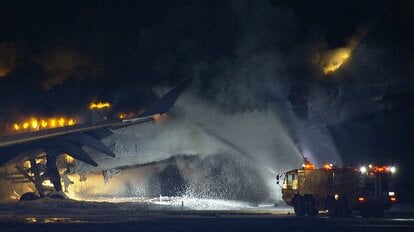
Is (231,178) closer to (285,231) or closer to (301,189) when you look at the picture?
(301,189)

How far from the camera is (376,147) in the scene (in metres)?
59.4

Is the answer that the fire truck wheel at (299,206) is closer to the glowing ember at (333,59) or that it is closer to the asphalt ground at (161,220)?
the asphalt ground at (161,220)

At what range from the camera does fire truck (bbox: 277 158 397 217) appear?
41875 millimetres

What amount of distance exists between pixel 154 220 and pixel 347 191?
1167 centimetres

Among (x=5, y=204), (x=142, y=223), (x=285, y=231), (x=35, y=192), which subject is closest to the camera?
(x=285, y=231)

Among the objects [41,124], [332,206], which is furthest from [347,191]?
[41,124]

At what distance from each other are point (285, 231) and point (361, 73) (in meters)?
28.8

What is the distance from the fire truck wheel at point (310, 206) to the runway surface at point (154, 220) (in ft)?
6.08

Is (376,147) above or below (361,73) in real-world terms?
below

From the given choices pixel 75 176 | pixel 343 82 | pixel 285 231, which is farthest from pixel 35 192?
pixel 285 231

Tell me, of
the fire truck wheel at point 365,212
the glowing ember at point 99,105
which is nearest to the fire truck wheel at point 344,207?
the fire truck wheel at point 365,212

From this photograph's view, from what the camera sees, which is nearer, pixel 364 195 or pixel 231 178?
pixel 364 195

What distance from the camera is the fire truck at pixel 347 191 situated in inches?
1649

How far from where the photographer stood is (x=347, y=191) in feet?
139
